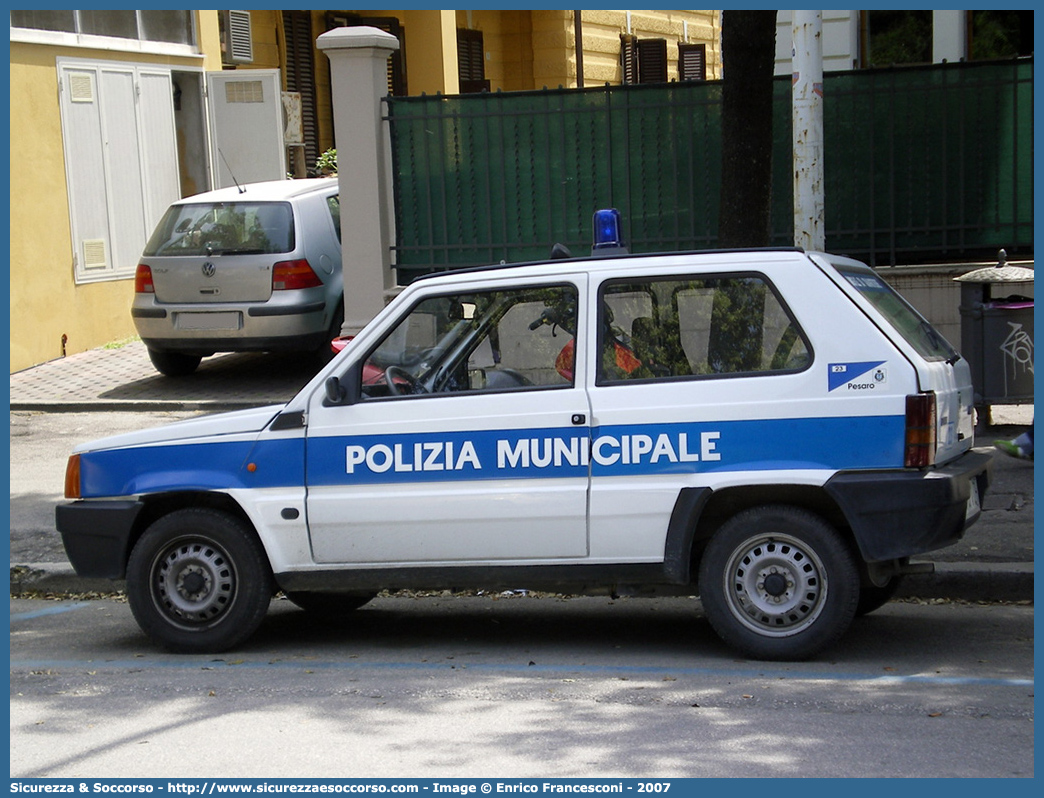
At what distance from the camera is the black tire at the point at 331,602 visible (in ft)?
24.0

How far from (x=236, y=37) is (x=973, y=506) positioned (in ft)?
56.6

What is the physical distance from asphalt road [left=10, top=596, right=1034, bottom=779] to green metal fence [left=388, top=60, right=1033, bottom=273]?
5882 millimetres

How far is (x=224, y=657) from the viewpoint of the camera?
258 inches

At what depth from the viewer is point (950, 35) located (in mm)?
15547

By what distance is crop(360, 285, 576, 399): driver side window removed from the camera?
615cm

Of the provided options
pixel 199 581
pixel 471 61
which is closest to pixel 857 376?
pixel 199 581

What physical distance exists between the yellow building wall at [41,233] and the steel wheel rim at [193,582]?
9.31 m

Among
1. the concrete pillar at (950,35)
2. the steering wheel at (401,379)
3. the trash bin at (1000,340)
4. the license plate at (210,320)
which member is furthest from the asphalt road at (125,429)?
the concrete pillar at (950,35)

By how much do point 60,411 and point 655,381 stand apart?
8.89 m

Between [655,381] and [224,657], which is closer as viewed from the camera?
[655,381]

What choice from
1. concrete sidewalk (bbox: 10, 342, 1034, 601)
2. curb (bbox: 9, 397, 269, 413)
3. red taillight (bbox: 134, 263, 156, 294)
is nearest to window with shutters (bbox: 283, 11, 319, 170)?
concrete sidewalk (bbox: 10, 342, 1034, 601)

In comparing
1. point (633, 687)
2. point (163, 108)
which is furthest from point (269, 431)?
point (163, 108)
